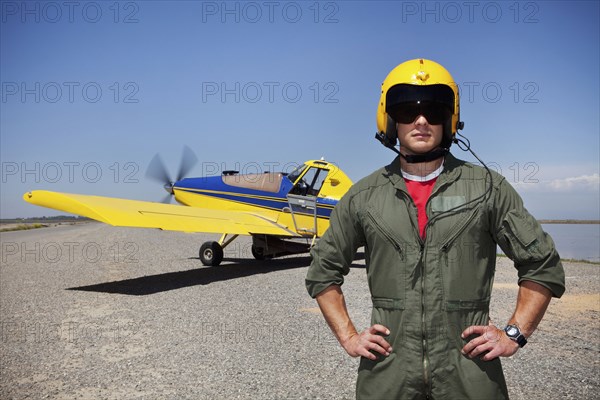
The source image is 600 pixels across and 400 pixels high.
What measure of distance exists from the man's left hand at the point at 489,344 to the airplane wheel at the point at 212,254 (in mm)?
13216

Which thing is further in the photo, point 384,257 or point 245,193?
point 245,193

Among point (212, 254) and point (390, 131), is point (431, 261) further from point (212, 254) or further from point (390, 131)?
point (212, 254)

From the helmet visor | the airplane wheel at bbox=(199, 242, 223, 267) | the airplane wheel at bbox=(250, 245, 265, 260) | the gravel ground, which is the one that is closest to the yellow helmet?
the helmet visor

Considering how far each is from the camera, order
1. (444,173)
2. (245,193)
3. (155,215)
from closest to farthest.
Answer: (444,173), (155,215), (245,193)

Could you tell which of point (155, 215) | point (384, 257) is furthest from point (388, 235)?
point (155, 215)

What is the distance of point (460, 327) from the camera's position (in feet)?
6.66

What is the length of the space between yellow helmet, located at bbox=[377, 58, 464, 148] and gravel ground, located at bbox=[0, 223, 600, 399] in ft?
10.6

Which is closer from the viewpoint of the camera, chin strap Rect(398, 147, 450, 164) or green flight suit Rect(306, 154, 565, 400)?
green flight suit Rect(306, 154, 565, 400)

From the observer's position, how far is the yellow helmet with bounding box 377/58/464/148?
7.35ft

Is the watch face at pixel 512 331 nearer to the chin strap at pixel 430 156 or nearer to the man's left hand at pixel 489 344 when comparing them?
the man's left hand at pixel 489 344

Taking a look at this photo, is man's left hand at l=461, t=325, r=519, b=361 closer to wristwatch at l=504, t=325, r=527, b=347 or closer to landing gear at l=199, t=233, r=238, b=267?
wristwatch at l=504, t=325, r=527, b=347

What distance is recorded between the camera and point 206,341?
21.2 feet

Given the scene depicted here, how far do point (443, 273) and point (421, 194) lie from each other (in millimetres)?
389

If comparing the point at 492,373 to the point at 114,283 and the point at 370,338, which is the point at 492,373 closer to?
the point at 370,338
